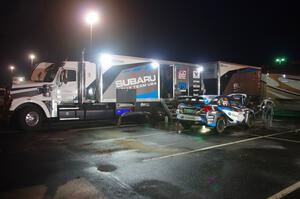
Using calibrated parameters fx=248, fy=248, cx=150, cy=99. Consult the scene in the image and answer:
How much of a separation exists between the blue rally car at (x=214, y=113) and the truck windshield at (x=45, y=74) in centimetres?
631

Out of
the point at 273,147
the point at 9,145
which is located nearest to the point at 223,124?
the point at 273,147

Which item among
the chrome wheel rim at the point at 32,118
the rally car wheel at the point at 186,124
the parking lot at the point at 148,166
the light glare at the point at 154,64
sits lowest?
the parking lot at the point at 148,166

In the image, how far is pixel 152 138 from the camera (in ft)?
32.3

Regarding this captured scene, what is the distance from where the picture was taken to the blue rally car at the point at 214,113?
10734 mm

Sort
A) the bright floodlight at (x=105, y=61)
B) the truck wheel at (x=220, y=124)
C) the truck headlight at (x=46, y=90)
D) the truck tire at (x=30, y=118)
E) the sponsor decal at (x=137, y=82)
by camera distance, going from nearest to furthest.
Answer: the truck wheel at (x=220, y=124), the truck tire at (x=30, y=118), the truck headlight at (x=46, y=90), the bright floodlight at (x=105, y=61), the sponsor decal at (x=137, y=82)

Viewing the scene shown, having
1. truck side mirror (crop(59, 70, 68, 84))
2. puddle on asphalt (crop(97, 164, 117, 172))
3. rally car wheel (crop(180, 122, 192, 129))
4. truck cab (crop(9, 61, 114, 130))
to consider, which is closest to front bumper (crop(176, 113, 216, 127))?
rally car wheel (crop(180, 122, 192, 129))

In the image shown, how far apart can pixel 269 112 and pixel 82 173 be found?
Answer: 11094 mm

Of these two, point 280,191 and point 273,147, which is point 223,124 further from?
point 280,191

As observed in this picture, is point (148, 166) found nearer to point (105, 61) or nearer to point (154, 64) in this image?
point (105, 61)

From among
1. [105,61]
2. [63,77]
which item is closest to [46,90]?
[63,77]

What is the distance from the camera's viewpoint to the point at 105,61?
12.5 m

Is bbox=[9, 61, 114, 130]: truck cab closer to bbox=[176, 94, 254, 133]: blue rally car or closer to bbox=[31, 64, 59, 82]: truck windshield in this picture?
bbox=[31, 64, 59, 82]: truck windshield

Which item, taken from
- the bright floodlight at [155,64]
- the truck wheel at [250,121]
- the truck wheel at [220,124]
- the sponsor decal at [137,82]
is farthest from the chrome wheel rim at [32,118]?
the truck wheel at [250,121]

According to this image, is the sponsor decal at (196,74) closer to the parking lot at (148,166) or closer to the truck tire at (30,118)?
the parking lot at (148,166)
